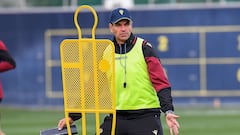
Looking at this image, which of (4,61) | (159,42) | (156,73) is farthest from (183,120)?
(156,73)

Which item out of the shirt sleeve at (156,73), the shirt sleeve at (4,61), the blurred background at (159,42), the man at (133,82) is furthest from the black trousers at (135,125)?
the blurred background at (159,42)

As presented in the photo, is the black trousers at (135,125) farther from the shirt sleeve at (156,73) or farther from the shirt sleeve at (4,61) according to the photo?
the shirt sleeve at (4,61)

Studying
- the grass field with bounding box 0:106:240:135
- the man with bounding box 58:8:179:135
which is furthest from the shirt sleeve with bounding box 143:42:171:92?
the grass field with bounding box 0:106:240:135

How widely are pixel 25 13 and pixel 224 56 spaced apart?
6012 millimetres

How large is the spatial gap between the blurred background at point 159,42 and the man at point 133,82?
633 inches

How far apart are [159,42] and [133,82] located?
17.1 metres

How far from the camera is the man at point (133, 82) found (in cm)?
815

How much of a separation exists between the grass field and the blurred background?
0.94m

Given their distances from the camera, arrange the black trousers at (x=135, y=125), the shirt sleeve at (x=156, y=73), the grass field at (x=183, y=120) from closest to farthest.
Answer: the shirt sleeve at (x=156, y=73)
the black trousers at (x=135, y=125)
the grass field at (x=183, y=120)

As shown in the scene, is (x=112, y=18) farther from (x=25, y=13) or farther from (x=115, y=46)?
(x=25, y=13)

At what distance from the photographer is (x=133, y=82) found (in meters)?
8.23

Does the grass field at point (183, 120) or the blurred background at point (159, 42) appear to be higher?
the blurred background at point (159, 42)

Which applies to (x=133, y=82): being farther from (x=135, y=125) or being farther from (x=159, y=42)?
(x=159, y=42)

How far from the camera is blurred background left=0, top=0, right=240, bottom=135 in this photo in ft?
82.4
